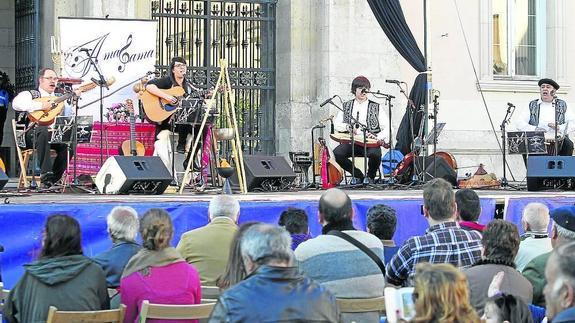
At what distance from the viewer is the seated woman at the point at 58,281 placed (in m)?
5.69

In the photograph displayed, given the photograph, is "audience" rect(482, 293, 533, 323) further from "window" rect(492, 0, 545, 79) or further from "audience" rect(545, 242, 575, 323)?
"window" rect(492, 0, 545, 79)

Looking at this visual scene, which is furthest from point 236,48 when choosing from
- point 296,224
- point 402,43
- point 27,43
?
point 296,224

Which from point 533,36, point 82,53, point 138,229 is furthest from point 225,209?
point 533,36

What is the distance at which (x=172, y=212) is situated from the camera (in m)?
9.33

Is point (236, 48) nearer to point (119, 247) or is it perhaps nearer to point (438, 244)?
point (119, 247)

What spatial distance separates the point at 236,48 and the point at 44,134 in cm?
457

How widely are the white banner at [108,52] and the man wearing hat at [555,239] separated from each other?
8546mm

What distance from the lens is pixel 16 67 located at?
17875 millimetres

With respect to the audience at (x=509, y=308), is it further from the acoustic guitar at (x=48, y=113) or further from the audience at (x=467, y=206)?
the acoustic guitar at (x=48, y=113)

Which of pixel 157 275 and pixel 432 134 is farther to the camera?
pixel 432 134

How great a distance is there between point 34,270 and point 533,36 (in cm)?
1475

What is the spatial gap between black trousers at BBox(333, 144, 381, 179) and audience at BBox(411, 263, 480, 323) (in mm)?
10267

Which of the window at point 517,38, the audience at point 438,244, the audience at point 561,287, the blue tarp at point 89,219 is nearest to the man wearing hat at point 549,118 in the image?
the window at point 517,38

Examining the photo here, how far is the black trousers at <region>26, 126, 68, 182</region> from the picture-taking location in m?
13.2
